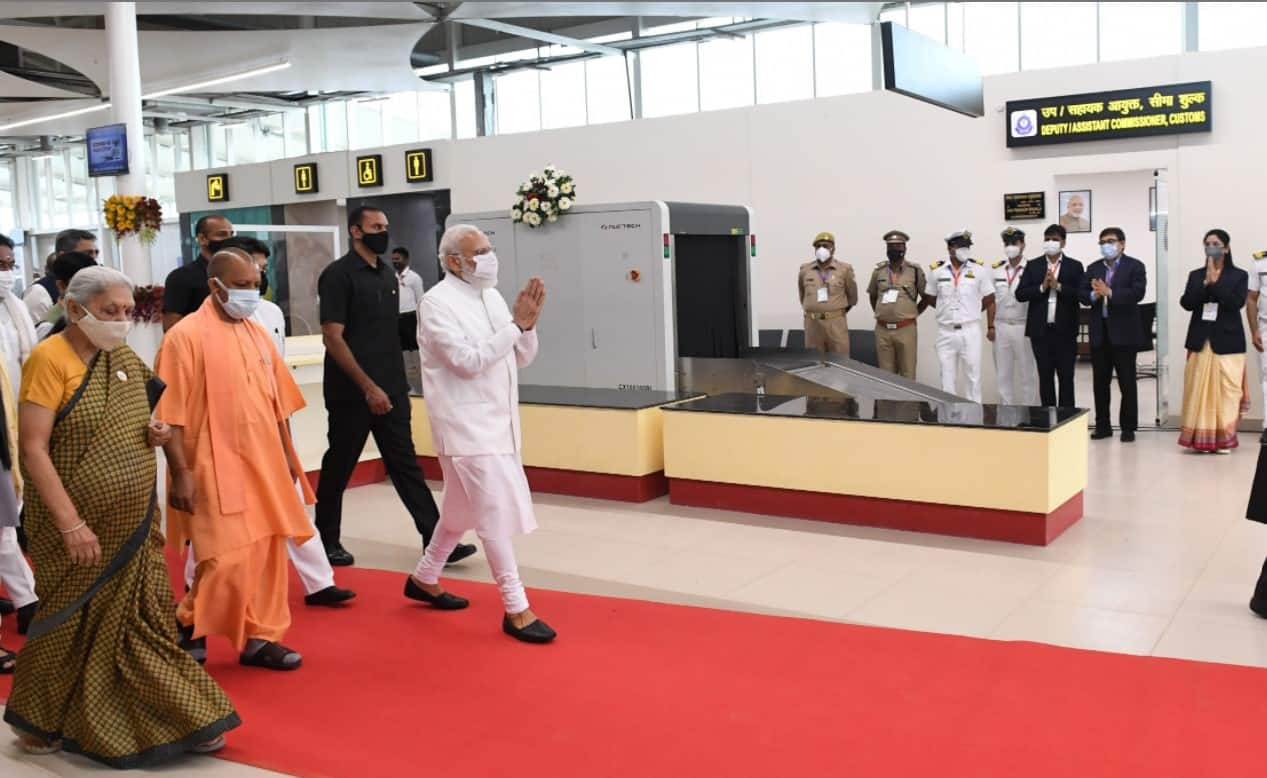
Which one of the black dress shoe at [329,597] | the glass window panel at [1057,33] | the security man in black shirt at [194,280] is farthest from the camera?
the glass window panel at [1057,33]

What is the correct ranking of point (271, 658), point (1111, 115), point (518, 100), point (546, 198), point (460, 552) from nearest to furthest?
point (271, 658) → point (460, 552) → point (546, 198) → point (1111, 115) → point (518, 100)

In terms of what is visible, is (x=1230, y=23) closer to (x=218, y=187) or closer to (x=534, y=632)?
(x=534, y=632)

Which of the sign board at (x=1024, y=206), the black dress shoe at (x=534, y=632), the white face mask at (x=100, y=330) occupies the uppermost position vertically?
the sign board at (x=1024, y=206)

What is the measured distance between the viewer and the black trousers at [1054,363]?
10.0 m

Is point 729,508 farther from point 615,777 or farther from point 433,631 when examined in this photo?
point 615,777

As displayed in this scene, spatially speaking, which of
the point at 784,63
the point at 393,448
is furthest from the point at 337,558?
the point at 784,63

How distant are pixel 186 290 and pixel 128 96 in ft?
18.6

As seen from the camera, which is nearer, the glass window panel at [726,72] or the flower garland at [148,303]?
the flower garland at [148,303]

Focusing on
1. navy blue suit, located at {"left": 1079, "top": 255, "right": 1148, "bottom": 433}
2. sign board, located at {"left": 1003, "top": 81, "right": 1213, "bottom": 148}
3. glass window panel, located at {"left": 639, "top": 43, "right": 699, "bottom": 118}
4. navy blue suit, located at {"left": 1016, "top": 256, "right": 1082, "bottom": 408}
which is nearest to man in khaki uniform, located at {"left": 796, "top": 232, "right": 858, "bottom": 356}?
navy blue suit, located at {"left": 1016, "top": 256, "right": 1082, "bottom": 408}

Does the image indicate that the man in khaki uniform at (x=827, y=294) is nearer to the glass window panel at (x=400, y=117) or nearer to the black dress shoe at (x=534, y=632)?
the black dress shoe at (x=534, y=632)

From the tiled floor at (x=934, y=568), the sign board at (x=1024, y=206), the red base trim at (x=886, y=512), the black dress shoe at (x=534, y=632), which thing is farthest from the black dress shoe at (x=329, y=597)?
the sign board at (x=1024, y=206)

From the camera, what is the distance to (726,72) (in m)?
19.6

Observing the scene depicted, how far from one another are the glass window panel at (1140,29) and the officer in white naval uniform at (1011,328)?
246 inches

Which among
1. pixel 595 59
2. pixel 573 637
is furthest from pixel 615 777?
pixel 595 59
